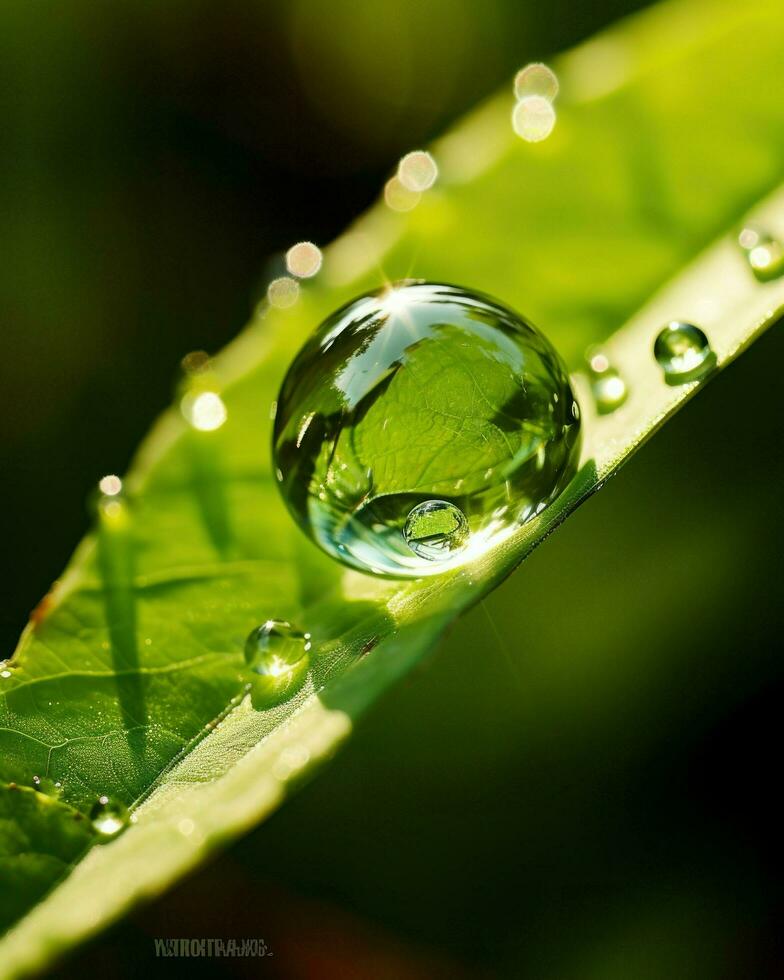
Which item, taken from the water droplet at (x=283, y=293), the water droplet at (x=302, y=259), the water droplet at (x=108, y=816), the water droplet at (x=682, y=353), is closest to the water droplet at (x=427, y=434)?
the water droplet at (x=682, y=353)

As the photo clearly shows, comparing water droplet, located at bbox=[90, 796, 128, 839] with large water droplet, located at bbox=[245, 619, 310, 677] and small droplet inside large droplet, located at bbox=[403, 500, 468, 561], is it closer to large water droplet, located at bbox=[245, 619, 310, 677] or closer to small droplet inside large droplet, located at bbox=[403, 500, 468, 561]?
large water droplet, located at bbox=[245, 619, 310, 677]

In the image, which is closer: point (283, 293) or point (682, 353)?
point (682, 353)

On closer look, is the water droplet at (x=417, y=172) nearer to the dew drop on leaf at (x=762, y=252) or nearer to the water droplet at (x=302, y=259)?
the water droplet at (x=302, y=259)

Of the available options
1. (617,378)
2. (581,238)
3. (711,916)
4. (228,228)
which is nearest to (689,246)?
(581,238)

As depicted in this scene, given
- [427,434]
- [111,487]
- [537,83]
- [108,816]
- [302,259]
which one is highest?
[302,259]

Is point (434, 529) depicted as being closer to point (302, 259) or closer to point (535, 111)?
point (535, 111)

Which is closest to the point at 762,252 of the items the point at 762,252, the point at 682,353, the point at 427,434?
the point at 762,252

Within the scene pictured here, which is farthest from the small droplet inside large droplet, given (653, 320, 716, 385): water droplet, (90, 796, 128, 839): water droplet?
(90, 796, 128, 839): water droplet
